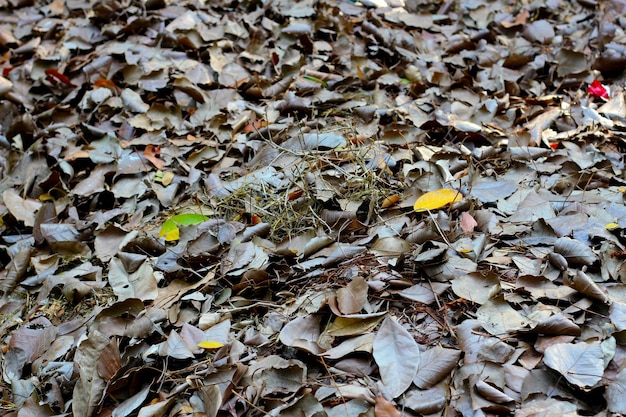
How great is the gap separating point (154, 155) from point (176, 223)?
577 millimetres

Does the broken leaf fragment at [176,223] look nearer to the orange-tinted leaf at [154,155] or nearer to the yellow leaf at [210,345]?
the orange-tinted leaf at [154,155]

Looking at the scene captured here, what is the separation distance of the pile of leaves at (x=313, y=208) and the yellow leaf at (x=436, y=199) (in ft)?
0.03

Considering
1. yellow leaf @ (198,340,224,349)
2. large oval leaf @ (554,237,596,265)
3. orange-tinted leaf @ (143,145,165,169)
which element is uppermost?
large oval leaf @ (554,237,596,265)

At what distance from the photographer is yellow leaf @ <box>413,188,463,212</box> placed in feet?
7.00

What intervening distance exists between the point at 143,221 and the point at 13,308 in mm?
558

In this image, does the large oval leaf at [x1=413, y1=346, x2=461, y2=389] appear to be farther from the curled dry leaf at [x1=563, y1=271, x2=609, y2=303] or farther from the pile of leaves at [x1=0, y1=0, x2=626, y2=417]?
the curled dry leaf at [x1=563, y1=271, x2=609, y2=303]

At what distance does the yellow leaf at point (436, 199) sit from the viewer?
7.00 feet

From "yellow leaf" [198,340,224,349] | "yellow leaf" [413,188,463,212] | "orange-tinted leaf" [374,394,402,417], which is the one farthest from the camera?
"yellow leaf" [413,188,463,212]

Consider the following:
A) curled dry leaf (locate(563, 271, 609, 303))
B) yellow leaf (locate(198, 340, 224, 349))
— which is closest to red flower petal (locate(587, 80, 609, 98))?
curled dry leaf (locate(563, 271, 609, 303))

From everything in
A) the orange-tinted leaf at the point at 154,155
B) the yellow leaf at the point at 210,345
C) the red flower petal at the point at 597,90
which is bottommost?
the orange-tinted leaf at the point at 154,155

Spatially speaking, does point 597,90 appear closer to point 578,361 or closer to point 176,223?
point 578,361

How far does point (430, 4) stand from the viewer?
12.4ft

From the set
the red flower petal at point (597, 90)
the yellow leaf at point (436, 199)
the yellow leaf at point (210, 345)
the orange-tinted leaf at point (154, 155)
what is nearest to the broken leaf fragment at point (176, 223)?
the orange-tinted leaf at point (154, 155)

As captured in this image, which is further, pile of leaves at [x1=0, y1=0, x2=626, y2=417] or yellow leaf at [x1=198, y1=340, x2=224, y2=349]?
yellow leaf at [x1=198, y1=340, x2=224, y2=349]
